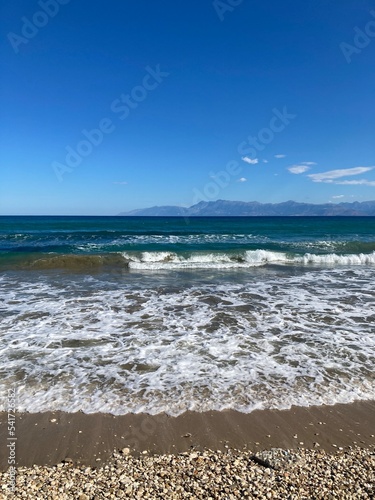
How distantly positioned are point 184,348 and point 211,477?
3713mm

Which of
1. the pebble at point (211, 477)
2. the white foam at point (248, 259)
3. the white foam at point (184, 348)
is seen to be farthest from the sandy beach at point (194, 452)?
the white foam at point (248, 259)

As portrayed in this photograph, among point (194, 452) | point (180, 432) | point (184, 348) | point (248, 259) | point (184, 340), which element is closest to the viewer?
point (194, 452)

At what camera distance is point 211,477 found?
3197 mm

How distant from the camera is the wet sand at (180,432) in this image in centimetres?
378

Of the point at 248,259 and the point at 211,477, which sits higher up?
the point at 248,259

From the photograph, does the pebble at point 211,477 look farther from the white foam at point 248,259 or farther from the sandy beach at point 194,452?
the white foam at point 248,259

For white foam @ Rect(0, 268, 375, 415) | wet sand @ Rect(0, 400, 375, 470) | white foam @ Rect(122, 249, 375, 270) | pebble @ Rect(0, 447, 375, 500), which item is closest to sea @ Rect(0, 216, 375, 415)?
white foam @ Rect(0, 268, 375, 415)

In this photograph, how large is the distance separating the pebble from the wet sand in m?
0.16

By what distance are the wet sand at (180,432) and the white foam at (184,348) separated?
0.24m

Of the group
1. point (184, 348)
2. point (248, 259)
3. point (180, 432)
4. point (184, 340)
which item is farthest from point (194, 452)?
point (248, 259)

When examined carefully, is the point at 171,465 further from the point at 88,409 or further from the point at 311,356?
the point at 311,356

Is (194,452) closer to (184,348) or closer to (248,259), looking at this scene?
(184,348)

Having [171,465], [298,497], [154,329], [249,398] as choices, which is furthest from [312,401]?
[154,329]

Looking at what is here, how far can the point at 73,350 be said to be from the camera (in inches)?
266
